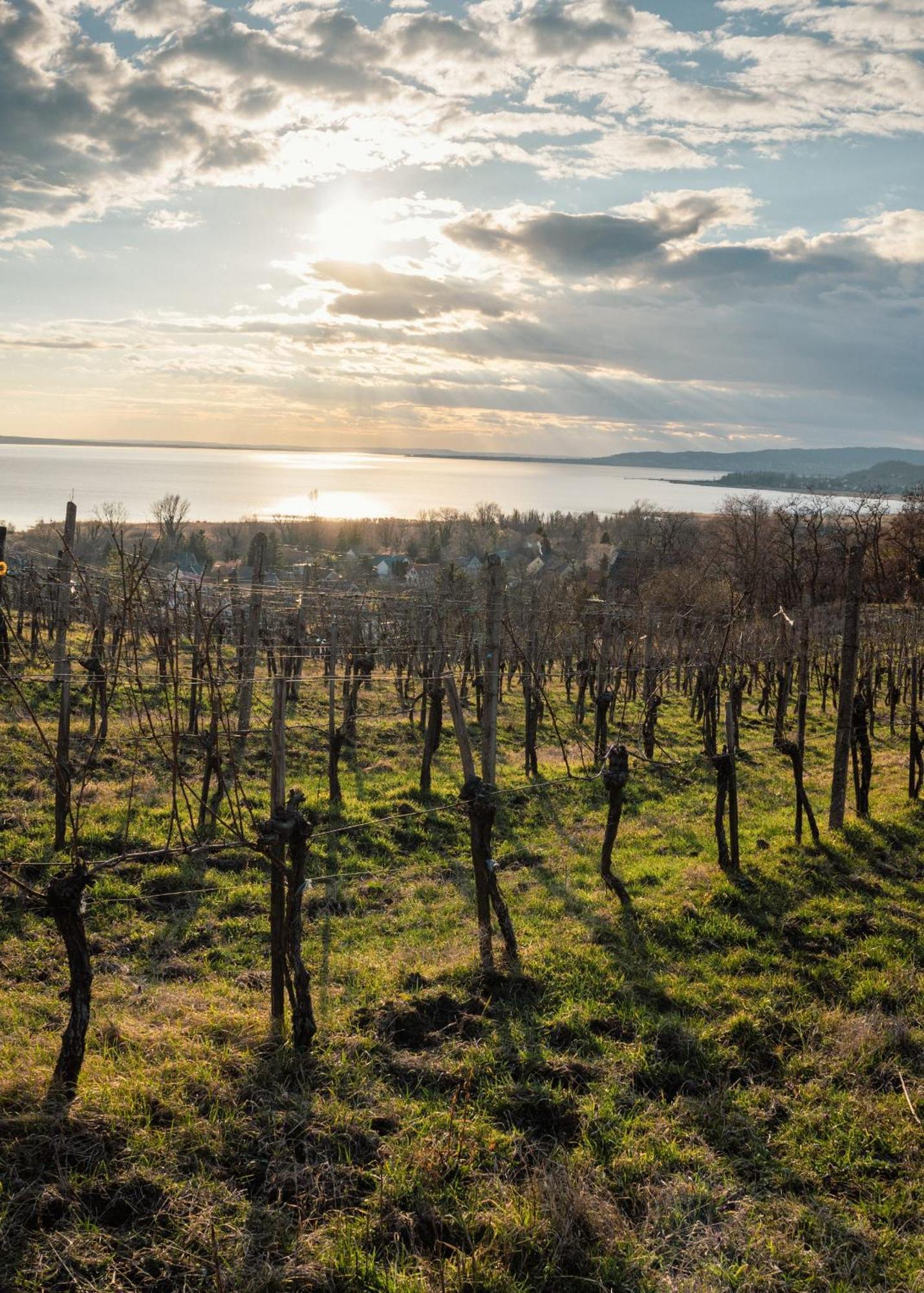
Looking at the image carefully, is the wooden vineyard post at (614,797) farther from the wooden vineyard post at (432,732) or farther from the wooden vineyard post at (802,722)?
the wooden vineyard post at (432,732)

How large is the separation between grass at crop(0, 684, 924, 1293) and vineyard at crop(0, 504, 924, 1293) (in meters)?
0.02

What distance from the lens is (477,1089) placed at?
414 cm

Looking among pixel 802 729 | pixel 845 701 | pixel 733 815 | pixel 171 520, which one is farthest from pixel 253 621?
pixel 171 520

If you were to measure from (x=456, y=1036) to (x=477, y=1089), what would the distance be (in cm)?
51

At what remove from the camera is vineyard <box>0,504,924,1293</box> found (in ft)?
10.5

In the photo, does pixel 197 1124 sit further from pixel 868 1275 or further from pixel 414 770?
pixel 414 770

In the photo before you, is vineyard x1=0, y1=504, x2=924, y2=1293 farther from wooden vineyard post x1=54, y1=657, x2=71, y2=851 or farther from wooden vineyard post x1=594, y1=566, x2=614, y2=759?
wooden vineyard post x1=594, y1=566, x2=614, y2=759

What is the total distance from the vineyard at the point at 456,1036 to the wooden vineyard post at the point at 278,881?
2 cm

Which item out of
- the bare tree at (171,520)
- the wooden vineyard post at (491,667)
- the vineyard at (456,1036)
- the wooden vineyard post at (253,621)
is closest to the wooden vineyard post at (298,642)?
the wooden vineyard post at (253,621)

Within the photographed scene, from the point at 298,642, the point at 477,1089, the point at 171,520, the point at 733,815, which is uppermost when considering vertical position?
the point at 171,520

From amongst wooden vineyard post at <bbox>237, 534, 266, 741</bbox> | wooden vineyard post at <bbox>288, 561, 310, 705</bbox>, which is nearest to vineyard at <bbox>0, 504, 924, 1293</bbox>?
wooden vineyard post at <bbox>237, 534, 266, 741</bbox>

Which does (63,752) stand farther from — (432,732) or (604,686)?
(604,686)

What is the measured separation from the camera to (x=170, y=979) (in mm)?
5316

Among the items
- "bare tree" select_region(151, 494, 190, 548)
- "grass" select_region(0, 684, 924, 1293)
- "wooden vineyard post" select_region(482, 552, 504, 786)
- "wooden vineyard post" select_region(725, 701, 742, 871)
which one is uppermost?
"bare tree" select_region(151, 494, 190, 548)
